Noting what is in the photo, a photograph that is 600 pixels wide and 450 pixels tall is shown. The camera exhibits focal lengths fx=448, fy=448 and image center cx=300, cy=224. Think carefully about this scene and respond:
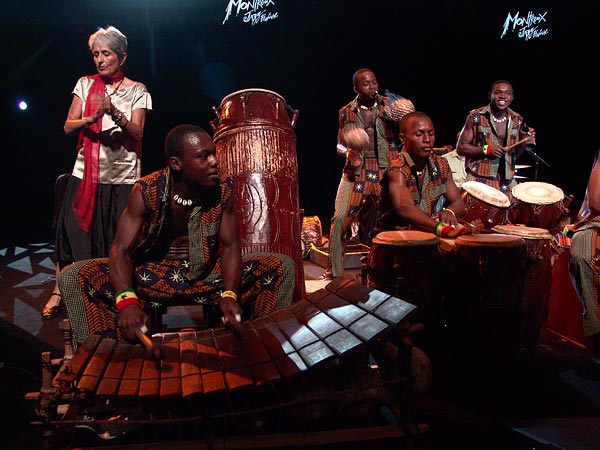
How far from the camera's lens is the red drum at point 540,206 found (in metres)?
3.98

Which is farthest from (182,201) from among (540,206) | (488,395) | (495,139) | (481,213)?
(495,139)

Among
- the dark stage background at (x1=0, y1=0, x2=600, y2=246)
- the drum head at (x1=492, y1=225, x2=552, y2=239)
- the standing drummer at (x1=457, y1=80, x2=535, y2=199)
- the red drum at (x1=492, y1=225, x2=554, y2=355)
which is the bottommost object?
the red drum at (x1=492, y1=225, x2=554, y2=355)

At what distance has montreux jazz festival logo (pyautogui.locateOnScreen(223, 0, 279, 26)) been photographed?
26.9 feet

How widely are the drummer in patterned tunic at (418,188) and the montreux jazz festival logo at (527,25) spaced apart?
7.48m

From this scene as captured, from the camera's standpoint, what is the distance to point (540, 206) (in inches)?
159

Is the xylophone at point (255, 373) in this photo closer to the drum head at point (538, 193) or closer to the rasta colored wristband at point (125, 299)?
the rasta colored wristband at point (125, 299)

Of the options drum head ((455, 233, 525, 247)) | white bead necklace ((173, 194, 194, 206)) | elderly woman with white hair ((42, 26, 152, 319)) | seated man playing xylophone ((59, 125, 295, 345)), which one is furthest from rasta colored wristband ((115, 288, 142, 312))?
drum head ((455, 233, 525, 247))

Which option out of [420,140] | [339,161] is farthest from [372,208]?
[339,161]

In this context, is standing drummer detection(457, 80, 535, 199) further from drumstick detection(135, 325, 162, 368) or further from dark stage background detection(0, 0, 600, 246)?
drumstick detection(135, 325, 162, 368)

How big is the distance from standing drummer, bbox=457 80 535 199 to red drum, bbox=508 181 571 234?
146cm

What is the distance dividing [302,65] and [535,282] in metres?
7.31

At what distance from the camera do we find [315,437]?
74.1 inches

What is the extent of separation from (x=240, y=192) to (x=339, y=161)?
7.83 metres

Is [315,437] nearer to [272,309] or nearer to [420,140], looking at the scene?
[272,309]
